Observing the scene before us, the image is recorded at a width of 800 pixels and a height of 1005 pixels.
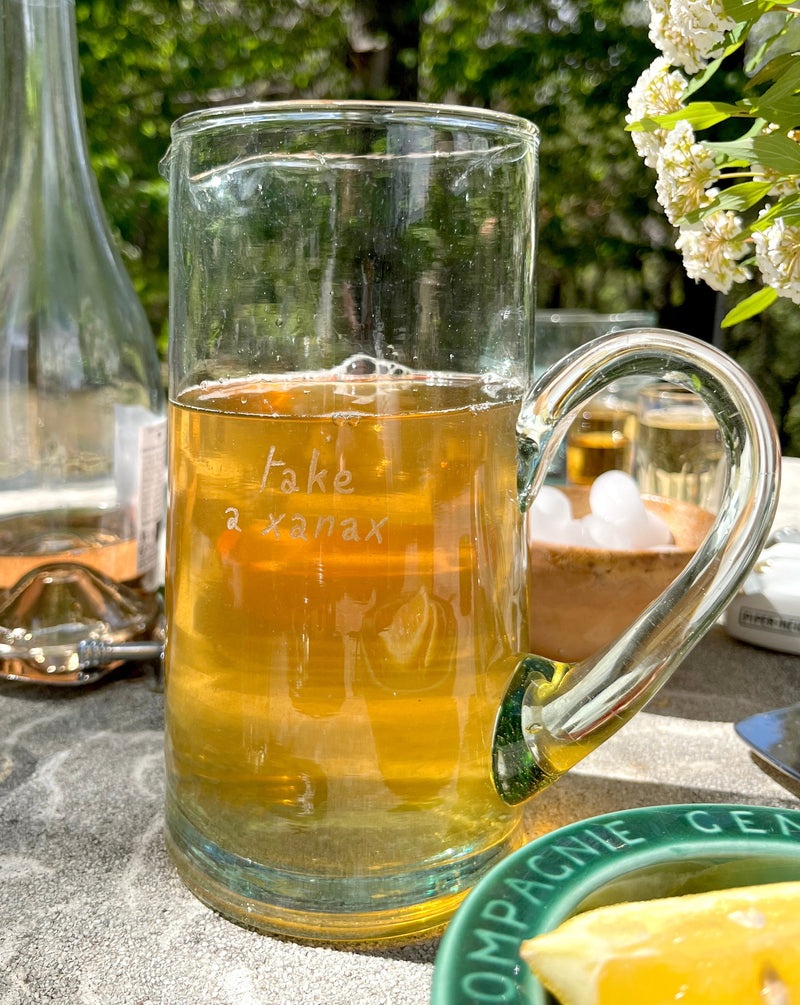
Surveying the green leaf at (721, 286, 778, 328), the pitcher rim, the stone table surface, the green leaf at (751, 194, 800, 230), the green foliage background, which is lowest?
the stone table surface

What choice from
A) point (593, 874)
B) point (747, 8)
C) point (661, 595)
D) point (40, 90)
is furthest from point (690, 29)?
point (40, 90)

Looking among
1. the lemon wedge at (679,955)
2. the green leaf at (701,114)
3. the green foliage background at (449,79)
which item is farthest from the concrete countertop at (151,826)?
the green foliage background at (449,79)

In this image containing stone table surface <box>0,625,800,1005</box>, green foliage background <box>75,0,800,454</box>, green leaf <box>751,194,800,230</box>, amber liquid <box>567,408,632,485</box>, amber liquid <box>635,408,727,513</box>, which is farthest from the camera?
green foliage background <box>75,0,800,454</box>

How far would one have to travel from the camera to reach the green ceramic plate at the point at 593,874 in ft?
1.04

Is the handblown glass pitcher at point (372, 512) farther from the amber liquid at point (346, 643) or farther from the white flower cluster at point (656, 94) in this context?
the white flower cluster at point (656, 94)

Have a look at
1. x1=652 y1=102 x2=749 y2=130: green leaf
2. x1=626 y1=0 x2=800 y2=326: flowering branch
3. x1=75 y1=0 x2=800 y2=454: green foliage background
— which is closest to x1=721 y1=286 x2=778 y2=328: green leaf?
x1=626 y1=0 x2=800 y2=326: flowering branch

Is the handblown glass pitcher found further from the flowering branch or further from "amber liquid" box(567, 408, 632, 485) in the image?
"amber liquid" box(567, 408, 632, 485)

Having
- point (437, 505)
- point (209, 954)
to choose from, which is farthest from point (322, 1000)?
point (437, 505)

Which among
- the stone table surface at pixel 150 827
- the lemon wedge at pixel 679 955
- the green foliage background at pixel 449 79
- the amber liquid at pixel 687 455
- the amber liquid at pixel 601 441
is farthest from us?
the green foliage background at pixel 449 79

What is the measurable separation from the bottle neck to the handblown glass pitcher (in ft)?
1.31

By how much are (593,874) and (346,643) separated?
129mm

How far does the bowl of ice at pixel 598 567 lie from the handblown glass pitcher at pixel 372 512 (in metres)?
0.25

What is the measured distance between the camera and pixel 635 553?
705 mm

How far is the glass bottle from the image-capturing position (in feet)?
2.51
